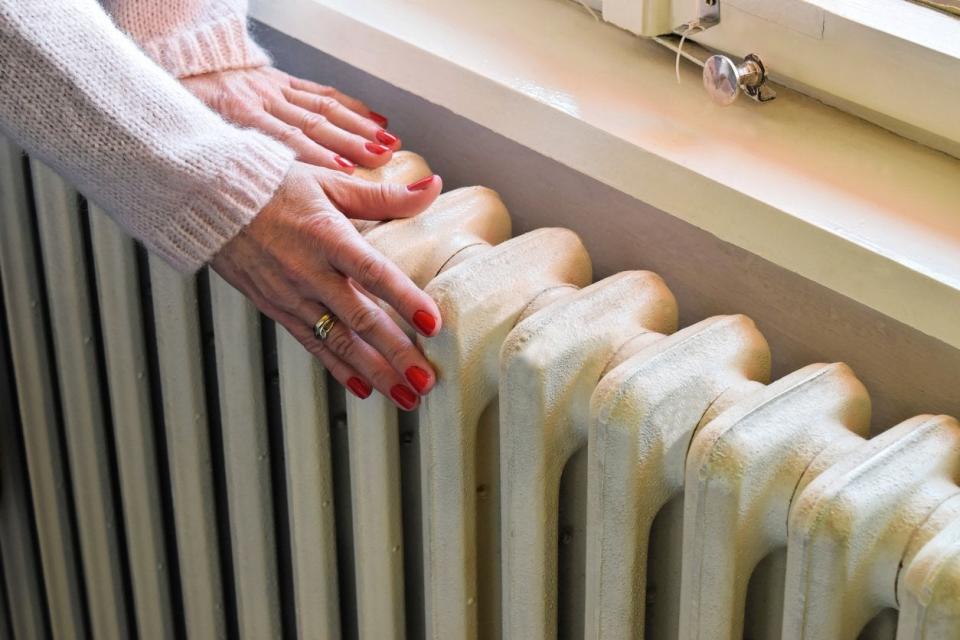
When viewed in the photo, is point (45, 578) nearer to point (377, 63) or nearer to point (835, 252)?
point (377, 63)

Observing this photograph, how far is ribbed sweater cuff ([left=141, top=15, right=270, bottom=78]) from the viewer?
1023mm

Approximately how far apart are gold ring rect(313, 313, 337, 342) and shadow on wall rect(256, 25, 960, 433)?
8.3 inches

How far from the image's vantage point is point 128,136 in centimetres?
87

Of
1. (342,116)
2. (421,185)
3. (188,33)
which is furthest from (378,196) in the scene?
(188,33)

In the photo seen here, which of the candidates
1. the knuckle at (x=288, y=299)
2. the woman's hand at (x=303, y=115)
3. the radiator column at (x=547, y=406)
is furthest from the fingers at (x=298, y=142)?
the radiator column at (x=547, y=406)

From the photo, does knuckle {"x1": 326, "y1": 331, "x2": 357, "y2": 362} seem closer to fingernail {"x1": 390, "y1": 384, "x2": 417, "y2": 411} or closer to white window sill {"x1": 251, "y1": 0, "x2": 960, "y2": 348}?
fingernail {"x1": 390, "y1": 384, "x2": 417, "y2": 411}

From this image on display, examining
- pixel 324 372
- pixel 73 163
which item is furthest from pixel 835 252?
pixel 73 163

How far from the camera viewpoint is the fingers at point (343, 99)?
1.04 metres

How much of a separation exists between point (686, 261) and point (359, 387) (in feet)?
0.76

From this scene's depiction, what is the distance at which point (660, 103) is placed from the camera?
0.92 meters

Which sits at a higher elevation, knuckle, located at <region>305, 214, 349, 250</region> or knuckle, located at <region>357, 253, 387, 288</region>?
knuckle, located at <region>305, 214, 349, 250</region>

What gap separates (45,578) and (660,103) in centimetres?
84

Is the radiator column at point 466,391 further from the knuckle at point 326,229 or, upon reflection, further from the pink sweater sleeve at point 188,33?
the pink sweater sleeve at point 188,33

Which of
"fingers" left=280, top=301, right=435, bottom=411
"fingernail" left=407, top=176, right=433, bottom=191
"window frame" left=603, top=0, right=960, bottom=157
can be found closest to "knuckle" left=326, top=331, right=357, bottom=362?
"fingers" left=280, top=301, right=435, bottom=411
